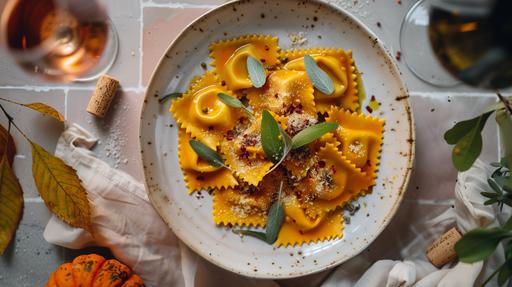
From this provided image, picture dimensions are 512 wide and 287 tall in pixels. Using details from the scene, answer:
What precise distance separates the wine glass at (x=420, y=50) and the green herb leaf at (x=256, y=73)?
1.58ft

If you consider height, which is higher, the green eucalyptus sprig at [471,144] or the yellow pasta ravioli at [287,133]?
the green eucalyptus sprig at [471,144]

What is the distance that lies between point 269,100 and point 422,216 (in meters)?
0.63

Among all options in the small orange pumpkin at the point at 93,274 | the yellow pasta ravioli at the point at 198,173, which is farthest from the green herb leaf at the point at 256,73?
the small orange pumpkin at the point at 93,274

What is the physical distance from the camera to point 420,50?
180cm

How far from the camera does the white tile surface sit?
1824 mm

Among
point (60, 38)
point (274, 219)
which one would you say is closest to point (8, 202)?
point (60, 38)

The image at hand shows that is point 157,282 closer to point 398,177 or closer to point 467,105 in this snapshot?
point 398,177

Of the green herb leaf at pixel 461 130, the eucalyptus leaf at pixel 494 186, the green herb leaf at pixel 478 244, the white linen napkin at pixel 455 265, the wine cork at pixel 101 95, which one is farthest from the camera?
the wine cork at pixel 101 95

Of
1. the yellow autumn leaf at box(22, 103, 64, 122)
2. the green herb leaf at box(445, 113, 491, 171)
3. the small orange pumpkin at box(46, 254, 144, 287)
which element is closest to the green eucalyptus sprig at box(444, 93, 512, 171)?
the green herb leaf at box(445, 113, 491, 171)

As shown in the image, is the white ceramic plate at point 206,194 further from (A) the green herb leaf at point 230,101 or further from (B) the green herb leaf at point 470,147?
(B) the green herb leaf at point 470,147

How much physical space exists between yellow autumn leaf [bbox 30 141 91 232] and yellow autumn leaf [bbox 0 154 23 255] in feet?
0.26

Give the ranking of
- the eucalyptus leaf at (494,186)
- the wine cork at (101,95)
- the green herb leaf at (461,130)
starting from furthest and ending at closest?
the wine cork at (101,95) → the eucalyptus leaf at (494,186) → the green herb leaf at (461,130)

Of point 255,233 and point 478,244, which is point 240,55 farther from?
point 478,244

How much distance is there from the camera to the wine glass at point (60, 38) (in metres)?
1.76
